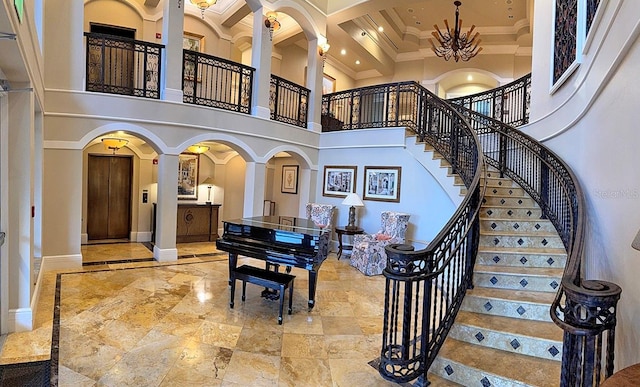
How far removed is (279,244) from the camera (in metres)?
4.29

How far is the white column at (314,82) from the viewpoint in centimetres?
841

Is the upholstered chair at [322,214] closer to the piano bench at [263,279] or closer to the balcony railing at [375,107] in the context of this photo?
the balcony railing at [375,107]

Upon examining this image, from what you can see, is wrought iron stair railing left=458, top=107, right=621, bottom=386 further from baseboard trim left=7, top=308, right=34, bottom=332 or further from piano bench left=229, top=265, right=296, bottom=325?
baseboard trim left=7, top=308, right=34, bottom=332

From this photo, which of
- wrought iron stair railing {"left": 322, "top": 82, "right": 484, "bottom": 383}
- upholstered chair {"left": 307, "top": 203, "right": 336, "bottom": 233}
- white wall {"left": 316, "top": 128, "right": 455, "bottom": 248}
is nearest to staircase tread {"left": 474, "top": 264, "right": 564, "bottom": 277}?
wrought iron stair railing {"left": 322, "top": 82, "right": 484, "bottom": 383}

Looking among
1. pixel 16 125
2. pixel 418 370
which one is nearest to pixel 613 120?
pixel 418 370

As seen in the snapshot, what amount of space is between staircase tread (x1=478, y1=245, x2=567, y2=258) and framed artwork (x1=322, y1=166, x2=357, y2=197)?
4385 millimetres

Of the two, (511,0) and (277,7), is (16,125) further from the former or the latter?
(511,0)

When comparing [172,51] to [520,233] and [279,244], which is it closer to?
[279,244]

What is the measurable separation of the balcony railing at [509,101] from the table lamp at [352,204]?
345cm

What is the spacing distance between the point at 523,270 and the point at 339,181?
17.0ft

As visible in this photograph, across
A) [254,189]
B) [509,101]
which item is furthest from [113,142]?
[509,101]

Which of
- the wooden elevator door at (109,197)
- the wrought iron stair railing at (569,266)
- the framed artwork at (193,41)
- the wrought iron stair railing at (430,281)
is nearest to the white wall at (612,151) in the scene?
the wrought iron stair railing at (569,266)

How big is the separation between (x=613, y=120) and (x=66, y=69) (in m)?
6.85

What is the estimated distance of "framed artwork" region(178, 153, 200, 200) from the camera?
8.65m
